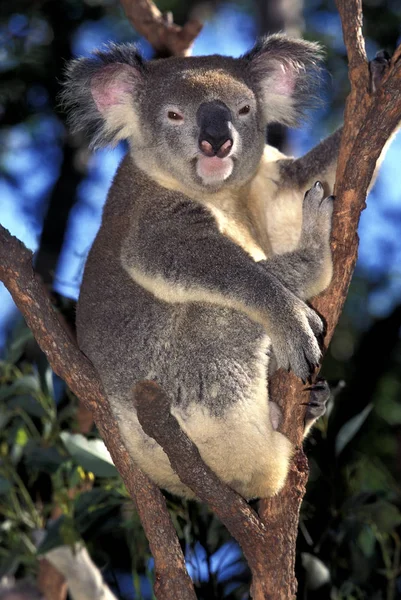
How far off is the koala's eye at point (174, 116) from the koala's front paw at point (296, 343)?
0.87 meters

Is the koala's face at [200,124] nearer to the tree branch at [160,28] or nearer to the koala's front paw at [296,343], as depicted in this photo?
the koala's front paw at [296,343]

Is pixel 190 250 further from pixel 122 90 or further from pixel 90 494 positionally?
pixel 90 494

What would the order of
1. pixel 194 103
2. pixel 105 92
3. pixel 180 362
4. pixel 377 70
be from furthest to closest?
pixel 105 92, pixel 194 103, pixel 180 362, pixel 377 70

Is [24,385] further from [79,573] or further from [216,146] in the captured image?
[216,146]

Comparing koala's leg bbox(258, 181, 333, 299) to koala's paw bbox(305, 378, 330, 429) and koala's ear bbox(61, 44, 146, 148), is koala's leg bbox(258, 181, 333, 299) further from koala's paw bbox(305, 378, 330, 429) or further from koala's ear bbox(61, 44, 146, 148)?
koala's ear bbox(61, 44, 146, 148)

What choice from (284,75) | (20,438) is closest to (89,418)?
(20,438)

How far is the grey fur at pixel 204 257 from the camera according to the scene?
2578 mm

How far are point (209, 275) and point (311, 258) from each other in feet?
1.08

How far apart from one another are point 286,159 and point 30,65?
3623mm

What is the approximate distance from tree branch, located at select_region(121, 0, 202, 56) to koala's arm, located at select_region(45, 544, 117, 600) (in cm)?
256

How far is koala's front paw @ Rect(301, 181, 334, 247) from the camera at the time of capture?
2582 mm

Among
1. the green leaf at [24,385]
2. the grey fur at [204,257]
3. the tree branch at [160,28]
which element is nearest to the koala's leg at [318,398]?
the grey fur at [204,257]

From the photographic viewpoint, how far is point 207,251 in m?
2.63

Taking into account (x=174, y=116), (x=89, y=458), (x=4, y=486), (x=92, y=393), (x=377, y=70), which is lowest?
(x=4, y=486)
